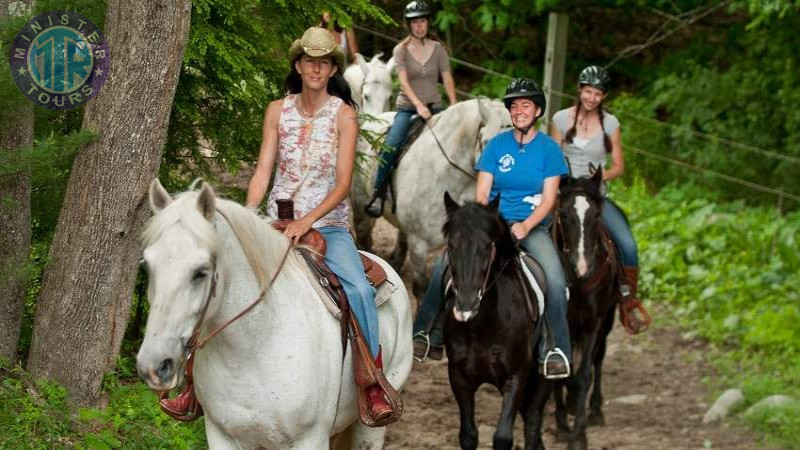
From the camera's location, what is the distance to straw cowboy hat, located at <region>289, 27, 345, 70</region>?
6367mm

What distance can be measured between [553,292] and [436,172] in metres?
3.82

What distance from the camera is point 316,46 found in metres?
6.37

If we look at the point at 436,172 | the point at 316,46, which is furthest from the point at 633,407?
the point at 316,46

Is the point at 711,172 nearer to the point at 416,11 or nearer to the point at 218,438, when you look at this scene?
the point at 416,11

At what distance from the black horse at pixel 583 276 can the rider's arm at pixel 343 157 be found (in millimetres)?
2902

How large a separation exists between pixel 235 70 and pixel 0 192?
1.74 metres

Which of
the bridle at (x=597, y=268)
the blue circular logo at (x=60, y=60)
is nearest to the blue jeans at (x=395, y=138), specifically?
the bridle at (x=597, y=268)

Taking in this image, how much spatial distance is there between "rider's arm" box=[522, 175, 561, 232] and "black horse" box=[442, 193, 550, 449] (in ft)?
0.86

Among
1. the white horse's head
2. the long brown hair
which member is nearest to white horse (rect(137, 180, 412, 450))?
the white horse's head

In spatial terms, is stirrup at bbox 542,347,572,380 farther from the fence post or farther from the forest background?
the fence post

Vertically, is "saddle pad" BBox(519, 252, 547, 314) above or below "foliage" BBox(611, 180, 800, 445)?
above

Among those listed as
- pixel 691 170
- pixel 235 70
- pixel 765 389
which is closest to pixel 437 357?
pixel 235 70

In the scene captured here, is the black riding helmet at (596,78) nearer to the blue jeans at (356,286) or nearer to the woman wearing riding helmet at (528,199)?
the woman wearing riding helmet at (528,199)

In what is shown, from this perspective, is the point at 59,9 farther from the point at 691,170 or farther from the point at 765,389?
the point at 691,170
